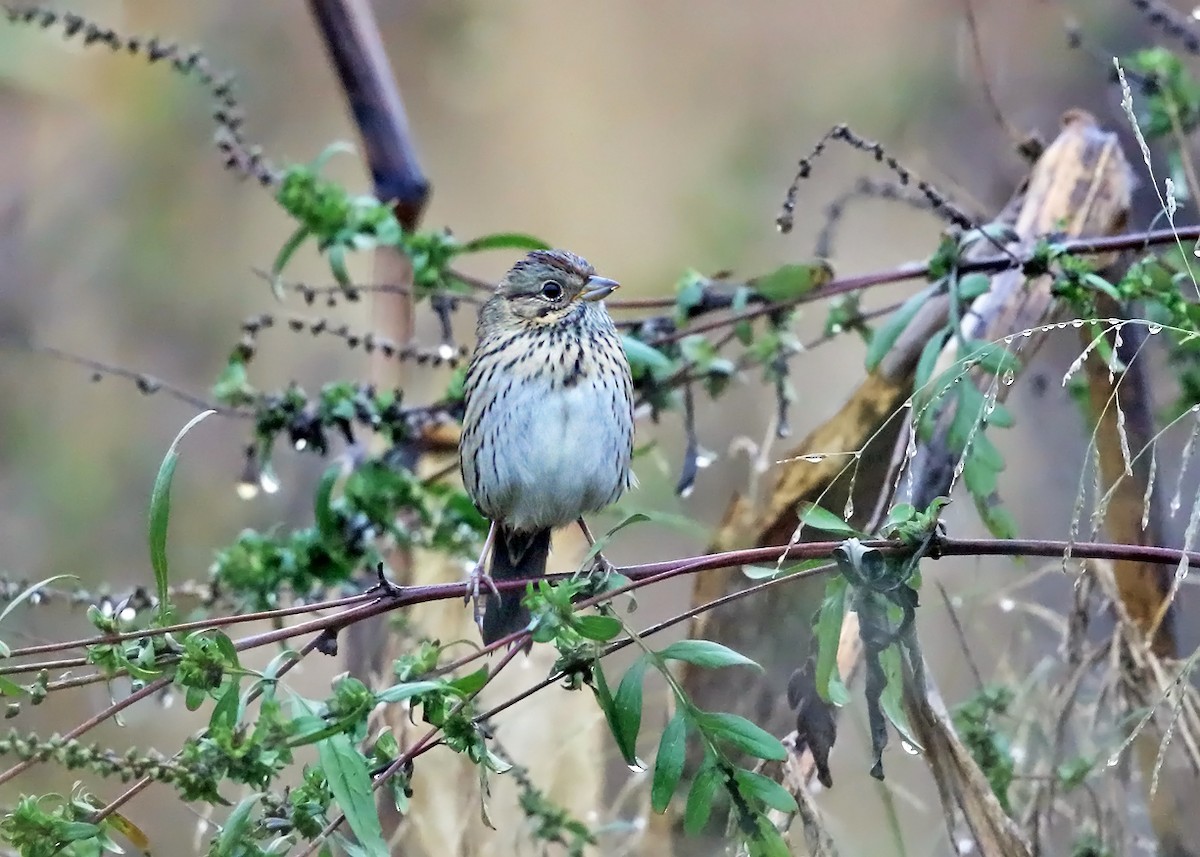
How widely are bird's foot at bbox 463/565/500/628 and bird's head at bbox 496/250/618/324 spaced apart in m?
0.38

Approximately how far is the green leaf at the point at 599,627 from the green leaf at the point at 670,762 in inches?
4.8

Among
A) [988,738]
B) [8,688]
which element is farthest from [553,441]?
[8,688]

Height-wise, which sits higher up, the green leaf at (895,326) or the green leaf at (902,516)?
the green leaf at (895,326)

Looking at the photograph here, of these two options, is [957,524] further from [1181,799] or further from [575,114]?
[575,114]

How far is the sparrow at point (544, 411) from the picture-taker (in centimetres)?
161

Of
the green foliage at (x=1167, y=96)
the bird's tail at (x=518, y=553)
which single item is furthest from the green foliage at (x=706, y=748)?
the green foliage at (x=1167, y=96)

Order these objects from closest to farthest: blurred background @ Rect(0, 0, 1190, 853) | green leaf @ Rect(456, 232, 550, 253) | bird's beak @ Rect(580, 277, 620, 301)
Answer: green leaf @ Rect(456, 232, 550, 253) < bird's beak @ Rect(580, 277, 620, 301) < blurred background @ Rect(0, 0, 1190, 853)

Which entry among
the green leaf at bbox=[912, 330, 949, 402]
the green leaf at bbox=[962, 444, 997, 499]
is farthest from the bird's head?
the green leaf at bbox=[962, 444, 997, 499]

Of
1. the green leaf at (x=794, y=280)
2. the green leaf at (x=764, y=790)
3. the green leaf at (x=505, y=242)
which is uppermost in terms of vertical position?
the green leaf at (x=505, y=242)

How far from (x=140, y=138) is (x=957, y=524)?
87.1 inches

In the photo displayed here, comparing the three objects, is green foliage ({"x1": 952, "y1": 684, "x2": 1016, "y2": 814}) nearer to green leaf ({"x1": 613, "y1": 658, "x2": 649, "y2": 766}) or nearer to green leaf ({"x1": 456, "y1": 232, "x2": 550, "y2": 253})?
green leaf ({"x1": 613, "y1": 658, "x2": 649, "y2": 766})

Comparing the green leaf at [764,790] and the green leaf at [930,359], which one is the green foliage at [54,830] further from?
the green leaf at [930,359]

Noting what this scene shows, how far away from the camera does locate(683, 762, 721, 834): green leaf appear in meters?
0.91

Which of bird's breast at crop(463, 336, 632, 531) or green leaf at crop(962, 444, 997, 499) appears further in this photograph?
bird's breast at crop(463, 336, 632, 531)
